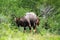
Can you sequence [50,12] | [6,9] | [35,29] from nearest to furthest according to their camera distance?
[35,29]
[6,9]
[50,12]

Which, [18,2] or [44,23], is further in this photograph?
[18,2]

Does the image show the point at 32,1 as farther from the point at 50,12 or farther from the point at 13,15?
the point at 13,15

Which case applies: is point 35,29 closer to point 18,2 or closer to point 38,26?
point 38,26

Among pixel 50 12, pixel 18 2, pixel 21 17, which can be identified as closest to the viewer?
pixel 21 17

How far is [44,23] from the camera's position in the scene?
21328 mm

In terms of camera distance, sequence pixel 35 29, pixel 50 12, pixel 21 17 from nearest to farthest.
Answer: pixel 35 29 < pixel 21 17 < pixel 50 12

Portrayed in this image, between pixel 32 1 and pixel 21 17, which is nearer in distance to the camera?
pixel 21 17

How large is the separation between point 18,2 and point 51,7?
4.00 m

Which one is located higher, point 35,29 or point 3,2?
point 3,2

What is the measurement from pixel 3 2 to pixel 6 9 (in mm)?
795

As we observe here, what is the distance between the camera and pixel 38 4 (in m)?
27.8

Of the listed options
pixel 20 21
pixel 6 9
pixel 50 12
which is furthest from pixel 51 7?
pixel 20 21

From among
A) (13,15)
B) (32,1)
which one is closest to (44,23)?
(13,15)

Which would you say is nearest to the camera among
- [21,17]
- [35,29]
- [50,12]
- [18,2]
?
[35,29]
